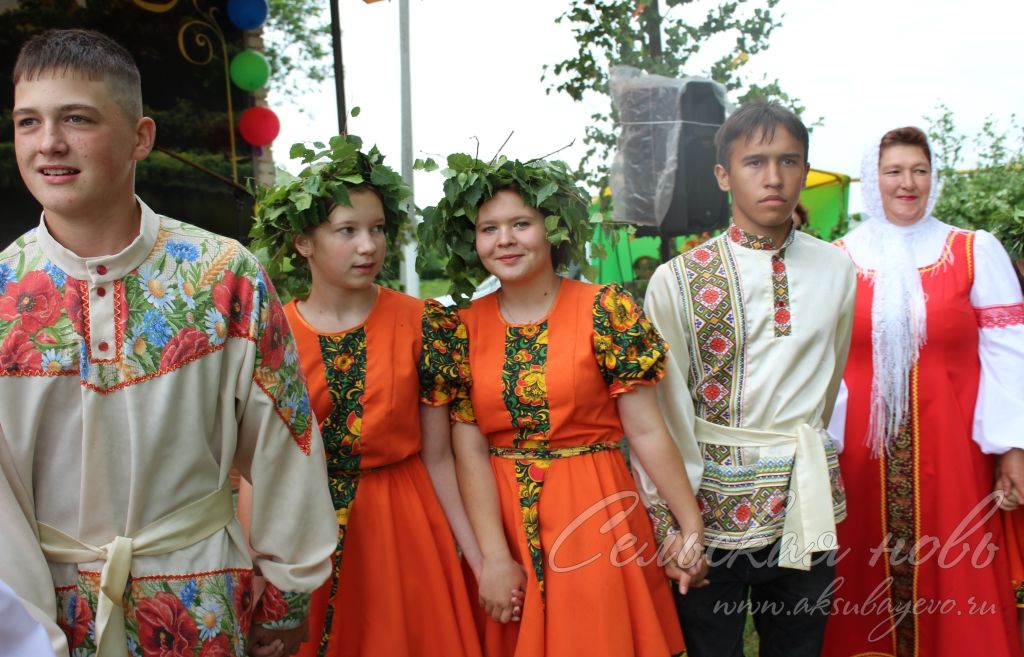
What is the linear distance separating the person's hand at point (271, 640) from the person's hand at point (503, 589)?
1.94ft

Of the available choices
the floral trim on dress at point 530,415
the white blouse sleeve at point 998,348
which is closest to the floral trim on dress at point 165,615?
the floral trim on dress at point 530,415

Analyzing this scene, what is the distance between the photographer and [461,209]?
2.62 m

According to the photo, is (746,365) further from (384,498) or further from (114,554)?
(114,554)

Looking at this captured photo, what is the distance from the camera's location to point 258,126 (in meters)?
5.71

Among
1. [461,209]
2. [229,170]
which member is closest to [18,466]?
[461,209]

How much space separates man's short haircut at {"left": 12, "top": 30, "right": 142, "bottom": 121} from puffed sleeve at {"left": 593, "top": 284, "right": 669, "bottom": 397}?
139cm

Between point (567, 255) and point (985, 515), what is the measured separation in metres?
1.87

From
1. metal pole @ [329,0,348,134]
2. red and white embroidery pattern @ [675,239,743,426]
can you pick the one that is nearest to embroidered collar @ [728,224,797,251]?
red and white embroidery pattern @ [675,239,743,426]

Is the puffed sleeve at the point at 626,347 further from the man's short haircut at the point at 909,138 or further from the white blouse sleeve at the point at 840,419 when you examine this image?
the man's short haircut at the point at 909,138

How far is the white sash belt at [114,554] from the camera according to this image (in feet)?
5.48

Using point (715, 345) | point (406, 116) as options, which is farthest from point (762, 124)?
point (406, 116)

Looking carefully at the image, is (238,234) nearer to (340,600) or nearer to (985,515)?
(340,600)

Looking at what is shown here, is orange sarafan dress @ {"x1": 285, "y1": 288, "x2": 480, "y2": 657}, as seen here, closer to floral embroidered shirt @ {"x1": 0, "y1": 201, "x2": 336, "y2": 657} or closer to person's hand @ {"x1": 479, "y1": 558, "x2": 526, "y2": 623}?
person's hand @ {"x1": 479, "y1": 558, "x2": 526, "y2": 623}

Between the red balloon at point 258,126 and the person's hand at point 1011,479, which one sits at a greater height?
the red balloon at point 258,126
